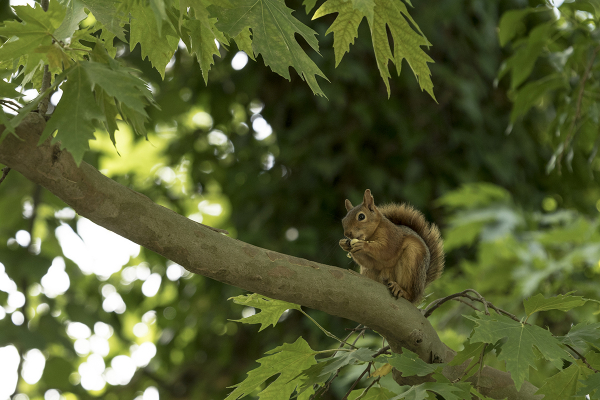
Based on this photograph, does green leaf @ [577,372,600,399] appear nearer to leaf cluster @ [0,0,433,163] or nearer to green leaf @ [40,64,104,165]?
leaf cluster @ [0,0,433,163]

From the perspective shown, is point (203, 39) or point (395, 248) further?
point (395, 248)

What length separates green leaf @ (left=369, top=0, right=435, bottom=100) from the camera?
96 centimetres

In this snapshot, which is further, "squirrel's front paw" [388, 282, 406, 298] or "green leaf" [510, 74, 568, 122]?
"green leaf" [510, 74, 568, 122]

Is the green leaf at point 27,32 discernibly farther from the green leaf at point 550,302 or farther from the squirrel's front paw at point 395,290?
the green leaf at point 550,302

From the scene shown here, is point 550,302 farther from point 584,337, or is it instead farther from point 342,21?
point 342,21

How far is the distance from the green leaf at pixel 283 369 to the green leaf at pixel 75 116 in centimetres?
51

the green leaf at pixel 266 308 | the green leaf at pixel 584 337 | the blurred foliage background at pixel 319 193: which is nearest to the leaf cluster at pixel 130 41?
the green leaf at pixel 266 308

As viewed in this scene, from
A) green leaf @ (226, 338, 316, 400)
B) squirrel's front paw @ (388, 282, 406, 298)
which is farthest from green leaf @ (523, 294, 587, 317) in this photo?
green leaf @ (226, 338, 316, 400)

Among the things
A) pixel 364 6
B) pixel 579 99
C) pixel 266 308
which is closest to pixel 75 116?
pixel 364 6

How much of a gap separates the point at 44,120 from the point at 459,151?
8.13 feet

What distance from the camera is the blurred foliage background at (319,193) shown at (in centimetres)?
233

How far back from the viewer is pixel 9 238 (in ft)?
7.54

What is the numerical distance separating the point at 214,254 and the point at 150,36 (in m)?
0.39

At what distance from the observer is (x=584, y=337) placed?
896mm
